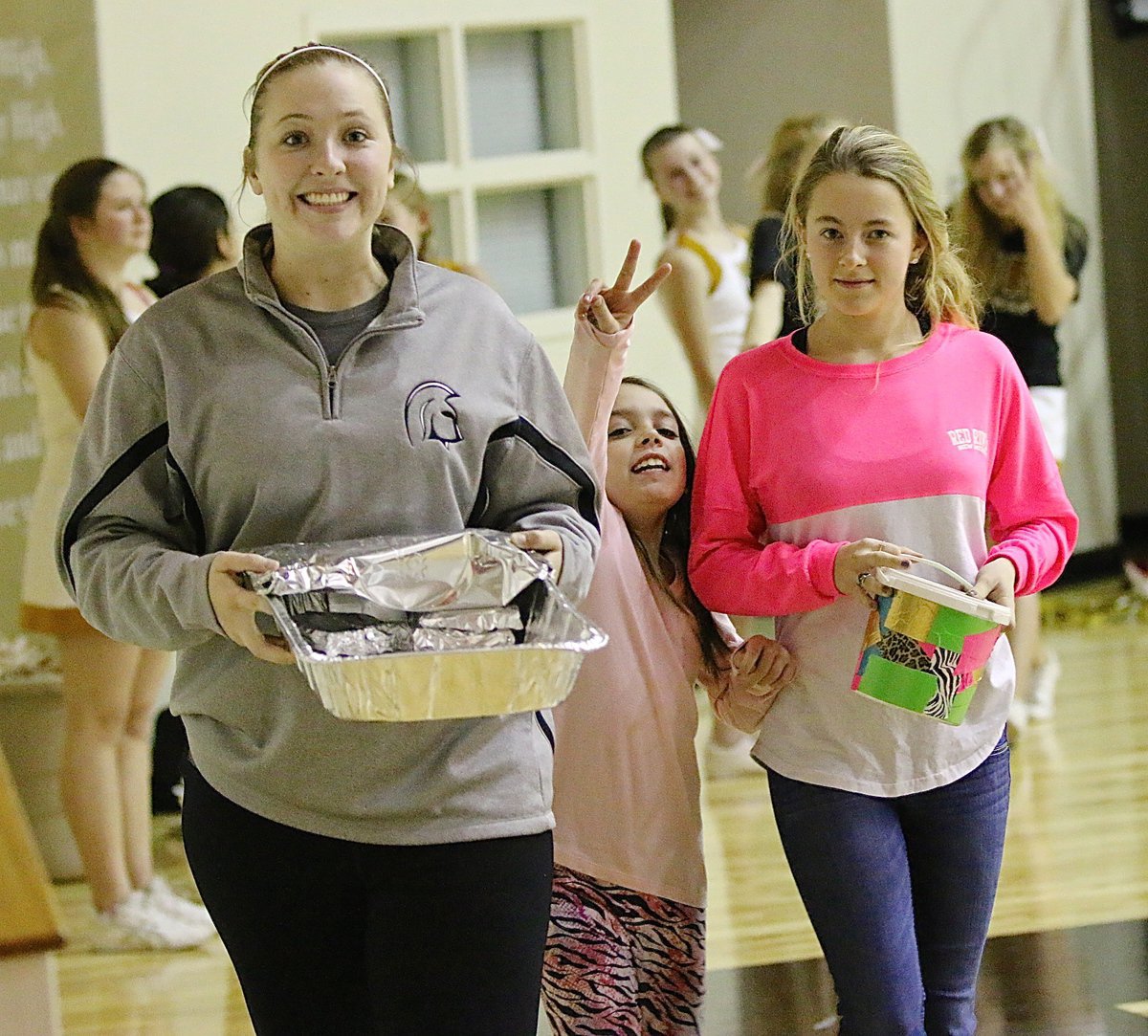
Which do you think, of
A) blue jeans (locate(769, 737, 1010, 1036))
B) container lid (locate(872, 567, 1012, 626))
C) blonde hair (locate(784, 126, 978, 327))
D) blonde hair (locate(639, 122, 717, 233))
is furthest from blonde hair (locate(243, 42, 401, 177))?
blonde hair (locate(639, 122, 717, 233))

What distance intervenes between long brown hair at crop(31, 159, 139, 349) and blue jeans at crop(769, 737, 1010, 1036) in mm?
2172

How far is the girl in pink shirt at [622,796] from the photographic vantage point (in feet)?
6.78

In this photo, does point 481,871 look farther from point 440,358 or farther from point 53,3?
point 53,3

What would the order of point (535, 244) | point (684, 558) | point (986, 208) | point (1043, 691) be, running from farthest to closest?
point (535, 244), point (1043, 691), point (986, 208), point (684, 558)

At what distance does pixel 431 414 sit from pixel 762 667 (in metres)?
0.57

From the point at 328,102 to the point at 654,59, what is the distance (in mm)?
4293

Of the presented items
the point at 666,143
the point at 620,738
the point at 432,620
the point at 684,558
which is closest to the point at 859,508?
the point at 684,558

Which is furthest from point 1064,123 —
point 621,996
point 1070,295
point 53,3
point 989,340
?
point 621,996

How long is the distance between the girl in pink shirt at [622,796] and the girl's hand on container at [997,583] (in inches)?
12.4

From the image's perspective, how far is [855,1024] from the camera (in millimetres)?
1907

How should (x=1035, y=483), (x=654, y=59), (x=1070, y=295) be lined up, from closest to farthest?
(x=1035, y=483)
(x=1070, y=295)
(x=654, y=59)

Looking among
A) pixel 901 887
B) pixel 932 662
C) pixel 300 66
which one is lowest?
pixel 901 887

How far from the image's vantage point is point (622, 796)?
208 cm

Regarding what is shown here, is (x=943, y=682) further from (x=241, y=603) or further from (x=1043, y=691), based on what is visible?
(x=1043, y=691)
